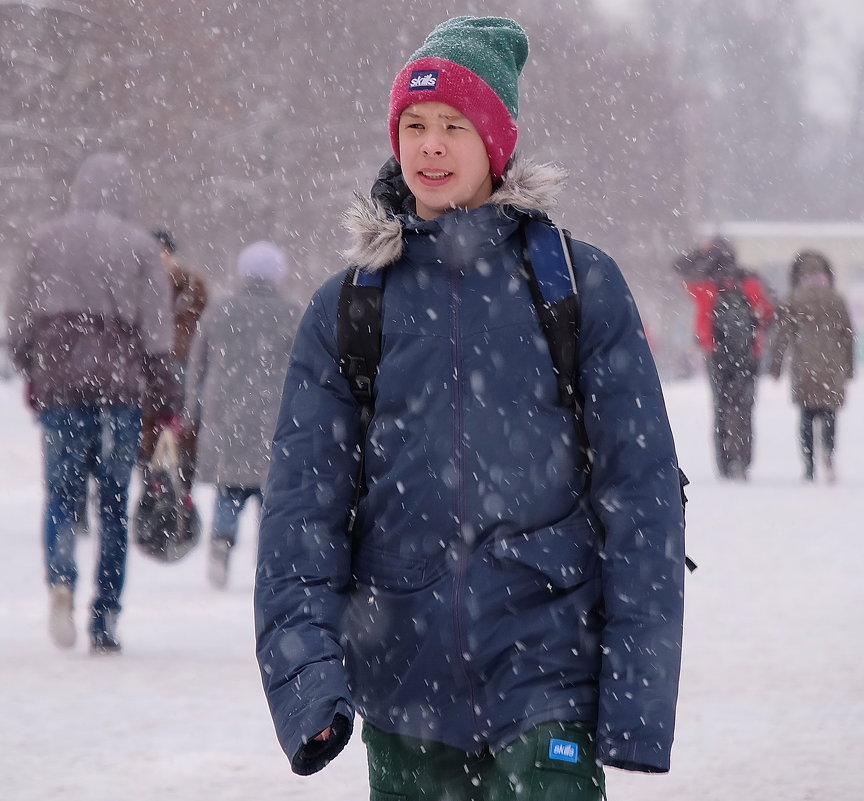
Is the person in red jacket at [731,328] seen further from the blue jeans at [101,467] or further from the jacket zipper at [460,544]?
the jacket zipper at [460,544]

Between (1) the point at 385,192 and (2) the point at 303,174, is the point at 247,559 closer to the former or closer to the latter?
(1) the point at 385,192

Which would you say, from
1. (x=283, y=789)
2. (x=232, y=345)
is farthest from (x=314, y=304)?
(x=232, y=345)

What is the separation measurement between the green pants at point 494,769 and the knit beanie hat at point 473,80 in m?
0.94

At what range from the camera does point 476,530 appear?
2.61m

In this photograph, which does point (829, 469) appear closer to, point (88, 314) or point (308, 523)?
point (88, 314)

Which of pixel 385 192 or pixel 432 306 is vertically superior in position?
pixel 385 192

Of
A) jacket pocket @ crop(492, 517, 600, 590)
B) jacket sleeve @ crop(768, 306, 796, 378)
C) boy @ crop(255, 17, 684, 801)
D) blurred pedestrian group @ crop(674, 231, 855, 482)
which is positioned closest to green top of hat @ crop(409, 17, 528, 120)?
boy @ crop(255, 17, 684, 801)

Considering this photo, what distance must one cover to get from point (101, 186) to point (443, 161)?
4.52m

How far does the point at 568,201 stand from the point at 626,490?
147 ft

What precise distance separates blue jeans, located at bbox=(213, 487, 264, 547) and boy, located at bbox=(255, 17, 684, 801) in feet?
20.5

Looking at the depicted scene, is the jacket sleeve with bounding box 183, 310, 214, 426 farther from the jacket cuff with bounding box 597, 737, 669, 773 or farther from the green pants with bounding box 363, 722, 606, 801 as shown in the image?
the jacket cuff with bounding box 597, 737, 669, 773

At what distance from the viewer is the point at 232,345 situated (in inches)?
349

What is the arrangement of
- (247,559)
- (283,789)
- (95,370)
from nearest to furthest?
1. (283,789)
2. (95,370)
3. (247,559)

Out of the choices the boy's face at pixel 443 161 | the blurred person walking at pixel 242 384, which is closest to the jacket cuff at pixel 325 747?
the boy's face at pixel 443 161
